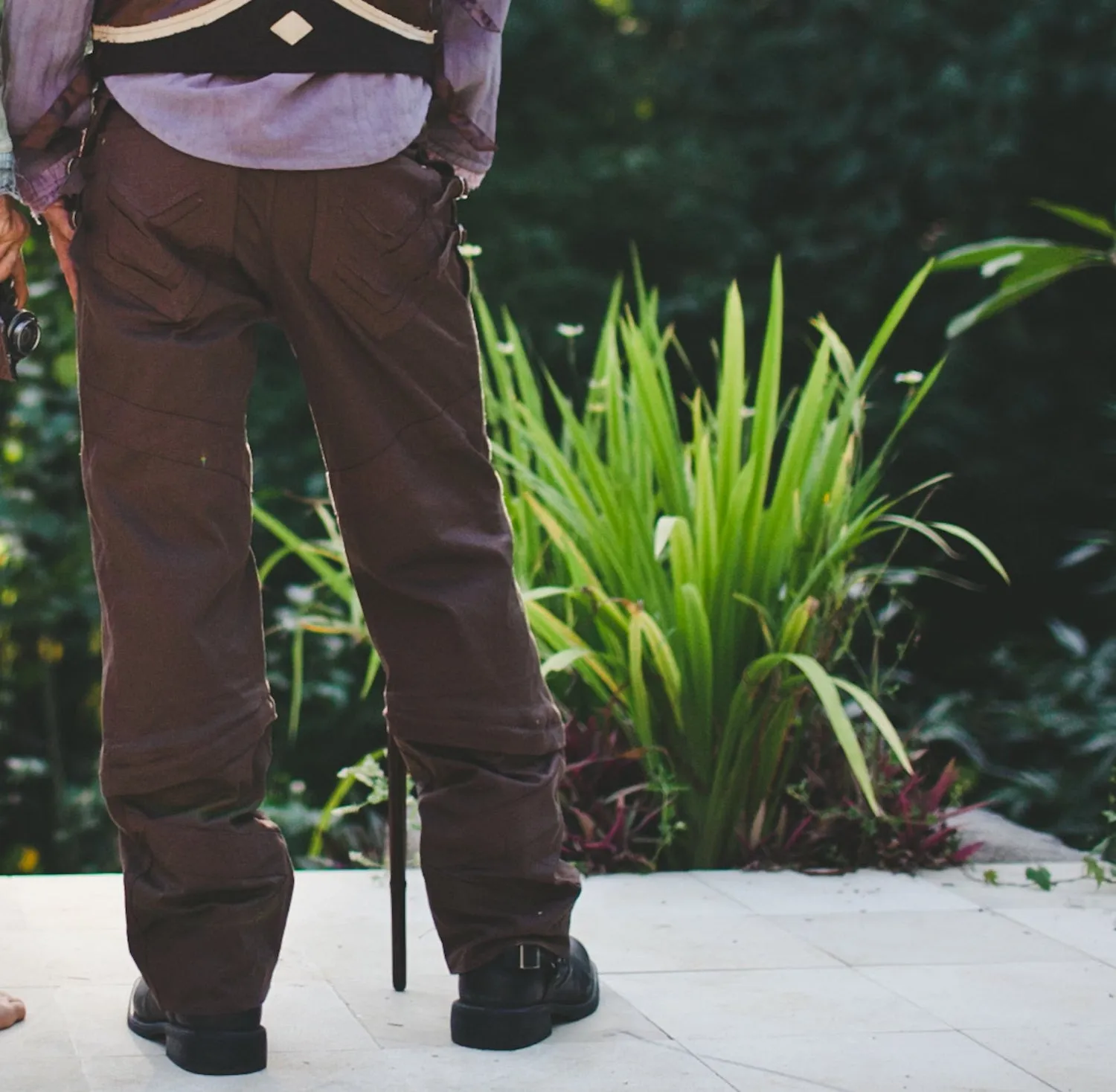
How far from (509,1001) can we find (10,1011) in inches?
21.6

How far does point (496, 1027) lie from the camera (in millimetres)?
1908

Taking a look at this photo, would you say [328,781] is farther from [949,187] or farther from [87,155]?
[87,155]

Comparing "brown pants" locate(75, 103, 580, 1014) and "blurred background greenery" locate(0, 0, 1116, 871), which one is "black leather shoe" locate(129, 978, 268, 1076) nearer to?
"brown pants" locate(75, 103, 580, 1014)

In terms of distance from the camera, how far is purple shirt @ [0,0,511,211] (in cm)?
173

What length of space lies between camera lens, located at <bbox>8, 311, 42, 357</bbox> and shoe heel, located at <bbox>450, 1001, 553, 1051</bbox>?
842 mm

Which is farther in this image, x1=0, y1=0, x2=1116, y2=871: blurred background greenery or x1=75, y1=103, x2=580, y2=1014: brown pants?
x1=0, y1=0, x2=1116, y2=871: blurred background greenery

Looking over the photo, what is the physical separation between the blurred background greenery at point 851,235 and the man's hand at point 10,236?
2.77 meters

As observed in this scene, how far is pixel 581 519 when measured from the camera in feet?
10.0

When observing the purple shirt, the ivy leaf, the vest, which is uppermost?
the vest

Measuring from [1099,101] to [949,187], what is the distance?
0.48m

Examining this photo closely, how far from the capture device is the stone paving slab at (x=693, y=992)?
182 centimetres

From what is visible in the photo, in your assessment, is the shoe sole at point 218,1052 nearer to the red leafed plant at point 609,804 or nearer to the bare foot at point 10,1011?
the bare foot at point 10,1011

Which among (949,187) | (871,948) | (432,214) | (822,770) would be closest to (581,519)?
(822,770)

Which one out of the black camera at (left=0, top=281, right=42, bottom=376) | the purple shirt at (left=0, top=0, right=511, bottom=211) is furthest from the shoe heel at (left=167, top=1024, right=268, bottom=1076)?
the purple shirt at (left=0, top=0, right=511, bottom=211)
